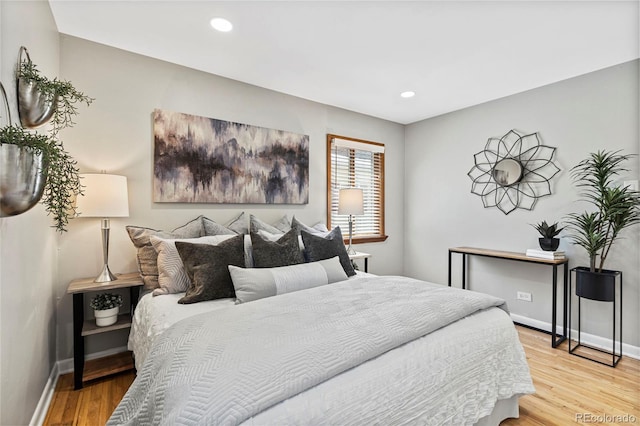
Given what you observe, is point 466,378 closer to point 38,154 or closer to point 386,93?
point 38,154

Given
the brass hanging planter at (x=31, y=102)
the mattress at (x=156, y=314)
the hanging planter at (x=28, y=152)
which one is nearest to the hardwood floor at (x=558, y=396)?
the mattress at (x=156, y=314)

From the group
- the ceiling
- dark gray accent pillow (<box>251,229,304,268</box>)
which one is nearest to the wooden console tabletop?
the ceiling

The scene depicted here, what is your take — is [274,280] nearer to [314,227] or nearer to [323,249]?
[323,249]

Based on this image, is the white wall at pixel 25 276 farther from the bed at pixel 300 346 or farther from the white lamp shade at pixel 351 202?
the white lamp shade at pixel 351 202

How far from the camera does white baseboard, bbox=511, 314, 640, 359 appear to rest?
269 cm

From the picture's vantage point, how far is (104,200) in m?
2.14

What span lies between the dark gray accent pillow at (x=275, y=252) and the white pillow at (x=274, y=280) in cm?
10

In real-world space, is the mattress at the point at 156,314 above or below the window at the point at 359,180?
below

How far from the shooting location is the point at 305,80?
3059mm

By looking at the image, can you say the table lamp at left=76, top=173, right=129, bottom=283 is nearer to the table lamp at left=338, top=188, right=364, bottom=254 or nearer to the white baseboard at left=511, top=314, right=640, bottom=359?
the table lamp at left=338, top=188, right=364, bottom=254

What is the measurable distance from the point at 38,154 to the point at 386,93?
10.1 feet

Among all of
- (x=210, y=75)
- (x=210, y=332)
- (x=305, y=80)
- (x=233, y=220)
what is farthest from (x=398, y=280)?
(x=210, y=75)

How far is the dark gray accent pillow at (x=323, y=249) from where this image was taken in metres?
2.62

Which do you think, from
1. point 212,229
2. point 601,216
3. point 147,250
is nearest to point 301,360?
point 147,250
